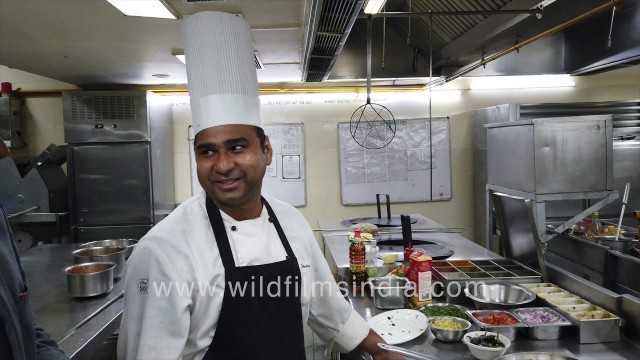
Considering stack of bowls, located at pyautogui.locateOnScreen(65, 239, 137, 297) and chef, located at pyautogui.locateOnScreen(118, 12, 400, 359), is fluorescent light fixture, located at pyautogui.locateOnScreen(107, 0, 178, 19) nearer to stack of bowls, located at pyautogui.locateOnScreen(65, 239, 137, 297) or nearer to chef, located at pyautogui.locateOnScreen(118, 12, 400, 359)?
chef, located at pyautogui.locateOnScreen(118, 12, 400, 359)

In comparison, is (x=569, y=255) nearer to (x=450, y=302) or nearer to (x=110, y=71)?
(x=450, y=302)

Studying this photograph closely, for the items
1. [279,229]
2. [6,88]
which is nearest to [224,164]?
[279,229]

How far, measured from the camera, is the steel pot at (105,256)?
259cm

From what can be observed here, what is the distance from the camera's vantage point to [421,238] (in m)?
3.48

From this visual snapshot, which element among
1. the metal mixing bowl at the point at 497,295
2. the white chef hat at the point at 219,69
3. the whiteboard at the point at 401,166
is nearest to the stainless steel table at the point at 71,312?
the white chef hat at the point at 219,69

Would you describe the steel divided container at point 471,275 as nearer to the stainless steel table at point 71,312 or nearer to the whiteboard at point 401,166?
the stainless steel table at point 71,312

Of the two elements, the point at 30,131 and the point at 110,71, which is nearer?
the point at 110,71

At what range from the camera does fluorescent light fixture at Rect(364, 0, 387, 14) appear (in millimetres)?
2225

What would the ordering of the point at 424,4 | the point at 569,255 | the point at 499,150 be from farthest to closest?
1. the point at 569,255
2. the point at 424,4
3. the point at 499,150

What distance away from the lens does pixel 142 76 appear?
4.41 metres

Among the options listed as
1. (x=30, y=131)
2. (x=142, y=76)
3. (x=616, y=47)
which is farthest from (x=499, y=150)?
(x=30, y=131)

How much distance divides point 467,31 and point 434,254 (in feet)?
5.13

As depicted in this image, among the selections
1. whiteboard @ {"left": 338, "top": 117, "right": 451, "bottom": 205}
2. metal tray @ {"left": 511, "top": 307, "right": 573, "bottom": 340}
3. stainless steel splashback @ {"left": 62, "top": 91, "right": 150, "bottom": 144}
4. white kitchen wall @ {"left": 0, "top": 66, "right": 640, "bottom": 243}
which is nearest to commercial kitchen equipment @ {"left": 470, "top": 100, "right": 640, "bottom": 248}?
white kitchen wall @ {"left": 0, "top": 66, "right": 640, "bottom": 243}

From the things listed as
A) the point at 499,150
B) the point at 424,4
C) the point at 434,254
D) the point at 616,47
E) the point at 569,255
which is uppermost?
the point at 424,4
